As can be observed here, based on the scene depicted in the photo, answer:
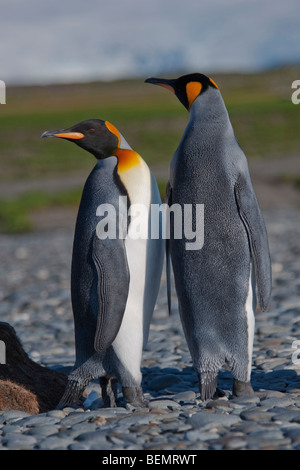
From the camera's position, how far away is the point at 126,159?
3.47m

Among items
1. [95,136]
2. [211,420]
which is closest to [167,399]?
[211,420]

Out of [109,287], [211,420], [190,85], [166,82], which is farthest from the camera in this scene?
[166,82]

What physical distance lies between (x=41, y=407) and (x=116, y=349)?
0.54 meters

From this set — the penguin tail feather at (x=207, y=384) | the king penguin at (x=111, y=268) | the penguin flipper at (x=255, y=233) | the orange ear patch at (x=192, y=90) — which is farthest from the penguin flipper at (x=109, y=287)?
the orange ear patch at (x=192, y=90)

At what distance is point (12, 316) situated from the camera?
673 cm

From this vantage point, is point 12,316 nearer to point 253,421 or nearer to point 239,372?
point 239,372

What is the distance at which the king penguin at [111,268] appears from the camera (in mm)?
3322

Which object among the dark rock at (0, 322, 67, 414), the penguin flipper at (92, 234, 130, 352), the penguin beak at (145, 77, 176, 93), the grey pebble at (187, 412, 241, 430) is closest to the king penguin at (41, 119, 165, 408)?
the penguin flipper at (92, 234, 130, 352)

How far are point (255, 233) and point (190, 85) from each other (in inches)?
31.8

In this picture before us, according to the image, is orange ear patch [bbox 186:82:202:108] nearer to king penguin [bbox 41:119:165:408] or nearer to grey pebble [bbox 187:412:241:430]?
king penguin [bbox 41:119:165:408]

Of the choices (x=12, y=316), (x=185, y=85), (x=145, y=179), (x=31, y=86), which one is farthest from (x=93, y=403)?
(x=31, y=86)

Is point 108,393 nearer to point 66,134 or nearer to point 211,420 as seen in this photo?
point 211,420

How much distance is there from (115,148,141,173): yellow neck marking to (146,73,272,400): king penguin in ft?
0.68
